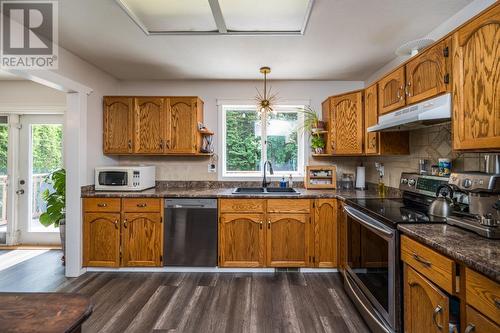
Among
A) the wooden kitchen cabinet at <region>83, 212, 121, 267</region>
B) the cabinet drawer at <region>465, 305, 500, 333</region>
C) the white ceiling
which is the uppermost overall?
the white ceiling

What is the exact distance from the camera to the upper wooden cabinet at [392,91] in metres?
2.11

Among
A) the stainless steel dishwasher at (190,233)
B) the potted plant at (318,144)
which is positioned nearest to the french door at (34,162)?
the stainless steel dishwasher at (190,233)

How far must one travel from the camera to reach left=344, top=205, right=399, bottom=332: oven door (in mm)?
1604

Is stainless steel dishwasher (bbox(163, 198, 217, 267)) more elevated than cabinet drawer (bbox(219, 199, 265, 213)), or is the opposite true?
cabinet drawer (bbox(219, 199, 265, 213))

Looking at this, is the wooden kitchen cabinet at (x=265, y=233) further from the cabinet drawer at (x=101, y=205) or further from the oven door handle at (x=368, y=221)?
the cabinet drawer at (x=101, y=205)

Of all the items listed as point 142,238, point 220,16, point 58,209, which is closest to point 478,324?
point 220,16

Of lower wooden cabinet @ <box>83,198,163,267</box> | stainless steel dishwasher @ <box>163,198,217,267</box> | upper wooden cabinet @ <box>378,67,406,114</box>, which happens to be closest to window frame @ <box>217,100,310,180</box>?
stainless steel dishwasher @ <box>163,198,217,267</box>

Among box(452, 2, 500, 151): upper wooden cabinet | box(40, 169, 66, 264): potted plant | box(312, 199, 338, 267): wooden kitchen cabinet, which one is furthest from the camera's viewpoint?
box(40, 169, 66, 264): potted plant

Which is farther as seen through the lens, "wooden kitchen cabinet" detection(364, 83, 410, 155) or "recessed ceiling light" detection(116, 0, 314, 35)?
"wooden kitchen cabinet" detection(364, 83, 410, 155)

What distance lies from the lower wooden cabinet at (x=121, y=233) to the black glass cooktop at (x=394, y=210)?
2.09 meters

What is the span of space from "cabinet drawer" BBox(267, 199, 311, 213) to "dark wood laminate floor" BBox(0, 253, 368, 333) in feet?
2.34

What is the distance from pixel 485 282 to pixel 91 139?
3518mm

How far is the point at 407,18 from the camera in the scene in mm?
2033

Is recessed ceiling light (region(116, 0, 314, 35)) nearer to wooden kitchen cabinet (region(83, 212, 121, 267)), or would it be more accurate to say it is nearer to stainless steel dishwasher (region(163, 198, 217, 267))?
stainless steel dishwasher (region(163, 198, 217, 267))
